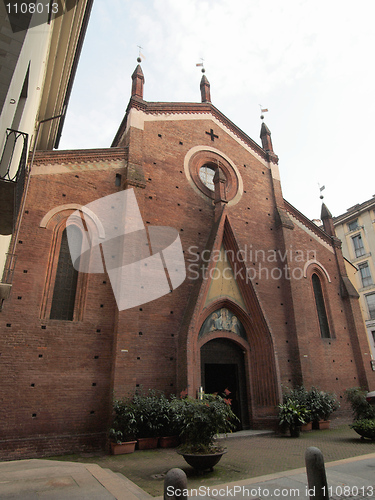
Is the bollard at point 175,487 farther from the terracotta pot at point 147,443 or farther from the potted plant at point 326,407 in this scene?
the potted plant at point 326,407

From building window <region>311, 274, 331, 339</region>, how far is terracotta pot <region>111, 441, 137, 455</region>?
10370 mm

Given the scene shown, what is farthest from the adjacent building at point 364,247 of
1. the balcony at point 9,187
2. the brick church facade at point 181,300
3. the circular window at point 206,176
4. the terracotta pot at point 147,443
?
the balcony at point 9,187

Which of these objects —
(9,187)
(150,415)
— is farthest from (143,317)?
(9,187)

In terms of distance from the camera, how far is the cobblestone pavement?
19.3 ft

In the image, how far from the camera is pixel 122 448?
855cm

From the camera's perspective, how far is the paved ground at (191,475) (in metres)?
4.82

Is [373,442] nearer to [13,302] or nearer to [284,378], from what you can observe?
[284,378]

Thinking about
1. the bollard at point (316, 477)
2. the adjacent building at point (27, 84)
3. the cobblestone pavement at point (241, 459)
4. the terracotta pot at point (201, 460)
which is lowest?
the cobblestone pavement at point (241, 459)

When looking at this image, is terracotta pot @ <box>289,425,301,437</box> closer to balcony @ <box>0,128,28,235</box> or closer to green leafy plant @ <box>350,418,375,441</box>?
green leafy plant @ <box>350,418,375,441</box>

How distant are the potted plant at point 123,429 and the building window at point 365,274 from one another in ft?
90.7

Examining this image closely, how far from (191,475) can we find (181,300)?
6.47m

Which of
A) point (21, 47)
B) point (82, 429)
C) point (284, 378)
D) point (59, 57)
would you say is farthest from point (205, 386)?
point (59, 57)

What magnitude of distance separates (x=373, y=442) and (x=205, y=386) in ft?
17.6

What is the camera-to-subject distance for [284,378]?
1300 centimetres
